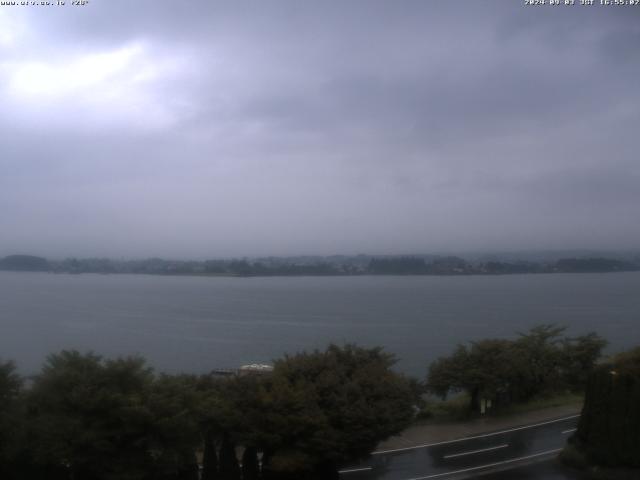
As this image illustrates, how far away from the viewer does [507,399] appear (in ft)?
65.1

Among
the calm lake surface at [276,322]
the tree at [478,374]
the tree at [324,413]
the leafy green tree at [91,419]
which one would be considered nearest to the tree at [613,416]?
the tree at [324,413]

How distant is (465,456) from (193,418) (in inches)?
272

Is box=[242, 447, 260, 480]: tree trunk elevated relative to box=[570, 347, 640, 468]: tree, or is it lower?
lower

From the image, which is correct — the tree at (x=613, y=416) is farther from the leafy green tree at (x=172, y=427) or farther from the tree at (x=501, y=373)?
the leafy green tree at (x=172, y=427)

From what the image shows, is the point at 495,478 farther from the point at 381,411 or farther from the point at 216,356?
the point at 216,356

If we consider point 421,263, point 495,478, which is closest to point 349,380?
point 495,478

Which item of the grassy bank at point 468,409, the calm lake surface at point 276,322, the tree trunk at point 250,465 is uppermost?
the tree trunk at point 250,465

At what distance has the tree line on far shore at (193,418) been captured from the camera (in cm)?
1023

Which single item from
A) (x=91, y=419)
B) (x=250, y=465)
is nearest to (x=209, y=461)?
(x=250, y=465)

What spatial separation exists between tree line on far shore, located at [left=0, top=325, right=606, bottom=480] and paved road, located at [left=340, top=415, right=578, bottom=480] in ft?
7.13

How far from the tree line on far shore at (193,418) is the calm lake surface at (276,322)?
895 inches

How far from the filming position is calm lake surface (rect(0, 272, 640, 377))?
4184cm

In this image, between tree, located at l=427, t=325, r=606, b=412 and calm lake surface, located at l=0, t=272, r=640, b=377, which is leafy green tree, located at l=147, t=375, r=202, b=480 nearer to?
tree, located at l=427, t=325, r=606, b=412

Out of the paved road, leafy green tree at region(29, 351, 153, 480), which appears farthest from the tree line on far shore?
the paved road
